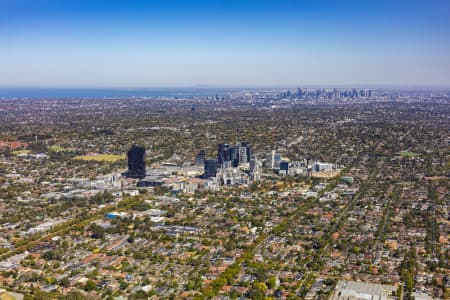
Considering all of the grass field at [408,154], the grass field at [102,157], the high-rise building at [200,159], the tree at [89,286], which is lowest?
the tree at [89,286]

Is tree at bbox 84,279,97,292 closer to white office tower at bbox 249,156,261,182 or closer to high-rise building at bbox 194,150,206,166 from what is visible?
white office tower at bbox 249,156,261,182

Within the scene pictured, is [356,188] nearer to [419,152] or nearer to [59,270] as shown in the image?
[419,152]

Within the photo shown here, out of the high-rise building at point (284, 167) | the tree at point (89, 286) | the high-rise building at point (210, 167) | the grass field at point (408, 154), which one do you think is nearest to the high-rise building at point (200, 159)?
the high-rise building at point (210, 167)

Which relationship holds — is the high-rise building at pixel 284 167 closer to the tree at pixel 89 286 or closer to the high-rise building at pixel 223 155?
the high-rise building at pixel 223 155

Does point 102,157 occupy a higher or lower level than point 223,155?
lower

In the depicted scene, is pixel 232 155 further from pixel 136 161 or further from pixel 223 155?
pixel 136 161

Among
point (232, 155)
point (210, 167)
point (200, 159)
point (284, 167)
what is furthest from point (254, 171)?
point (200, 159)

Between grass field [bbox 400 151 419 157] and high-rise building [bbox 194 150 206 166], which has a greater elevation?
high-rise building [bbox 194 150 206 166]

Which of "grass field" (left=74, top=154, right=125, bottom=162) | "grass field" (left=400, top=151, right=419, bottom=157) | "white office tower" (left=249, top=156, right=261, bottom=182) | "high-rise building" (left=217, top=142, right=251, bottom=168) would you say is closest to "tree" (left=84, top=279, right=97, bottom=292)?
"white office tower" (left=249, top=156, right=261, bottom=182)
